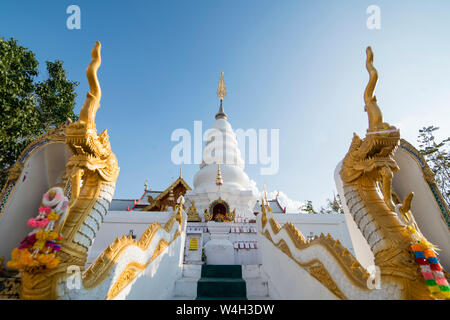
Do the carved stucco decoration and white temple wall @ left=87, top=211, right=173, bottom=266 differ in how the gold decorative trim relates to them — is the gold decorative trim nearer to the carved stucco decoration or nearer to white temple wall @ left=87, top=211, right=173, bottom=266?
the carved stucco decoration

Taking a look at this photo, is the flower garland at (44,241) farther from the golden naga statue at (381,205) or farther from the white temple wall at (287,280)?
the golden naga statue at (381,205)

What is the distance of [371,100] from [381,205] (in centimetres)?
158

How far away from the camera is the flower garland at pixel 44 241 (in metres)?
2.05

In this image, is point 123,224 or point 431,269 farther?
point 123,224

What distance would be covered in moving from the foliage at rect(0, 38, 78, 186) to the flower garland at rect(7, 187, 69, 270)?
29.6 ft

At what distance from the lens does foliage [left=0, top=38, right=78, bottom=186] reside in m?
8.57

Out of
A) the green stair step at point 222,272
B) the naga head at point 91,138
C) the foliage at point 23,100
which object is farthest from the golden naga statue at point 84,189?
the foliage at point 23,100

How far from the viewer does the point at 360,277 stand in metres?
2.42

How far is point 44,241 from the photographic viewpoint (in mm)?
2229

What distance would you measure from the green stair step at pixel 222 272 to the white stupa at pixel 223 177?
8.05 metres

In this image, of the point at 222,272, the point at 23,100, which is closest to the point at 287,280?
the point at 222,272

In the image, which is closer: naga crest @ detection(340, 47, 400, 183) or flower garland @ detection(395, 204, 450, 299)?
flower garland @ detection(395, 204, 450, 299)

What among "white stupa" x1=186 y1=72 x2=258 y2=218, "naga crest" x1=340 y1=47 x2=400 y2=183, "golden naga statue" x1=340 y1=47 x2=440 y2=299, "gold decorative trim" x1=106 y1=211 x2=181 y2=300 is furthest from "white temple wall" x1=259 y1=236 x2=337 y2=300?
"white stupa" x1=186 y1=72 x2=258 y2=218

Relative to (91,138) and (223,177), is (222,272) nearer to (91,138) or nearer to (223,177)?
(91,138)
